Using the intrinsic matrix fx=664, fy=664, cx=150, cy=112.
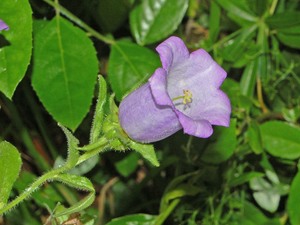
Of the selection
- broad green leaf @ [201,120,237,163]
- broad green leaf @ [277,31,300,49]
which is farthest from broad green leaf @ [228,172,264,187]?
broad green leaf @ [277,31,300,49]

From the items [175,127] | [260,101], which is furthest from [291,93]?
[175,127]

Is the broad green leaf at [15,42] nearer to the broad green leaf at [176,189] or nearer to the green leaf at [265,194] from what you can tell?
the broad green leaf at [176,189]

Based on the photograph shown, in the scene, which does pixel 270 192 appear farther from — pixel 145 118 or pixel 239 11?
pixel 145 118

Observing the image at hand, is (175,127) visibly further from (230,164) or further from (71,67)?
(230,164)

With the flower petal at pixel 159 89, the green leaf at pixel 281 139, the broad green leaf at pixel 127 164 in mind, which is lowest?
the green leaf at pixel 281 139

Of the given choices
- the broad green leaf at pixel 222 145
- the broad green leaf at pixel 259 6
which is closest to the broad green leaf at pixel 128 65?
the broad green leaf at pixel 222 145

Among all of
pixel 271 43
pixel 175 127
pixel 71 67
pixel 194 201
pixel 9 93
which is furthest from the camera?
pixel 271 43
